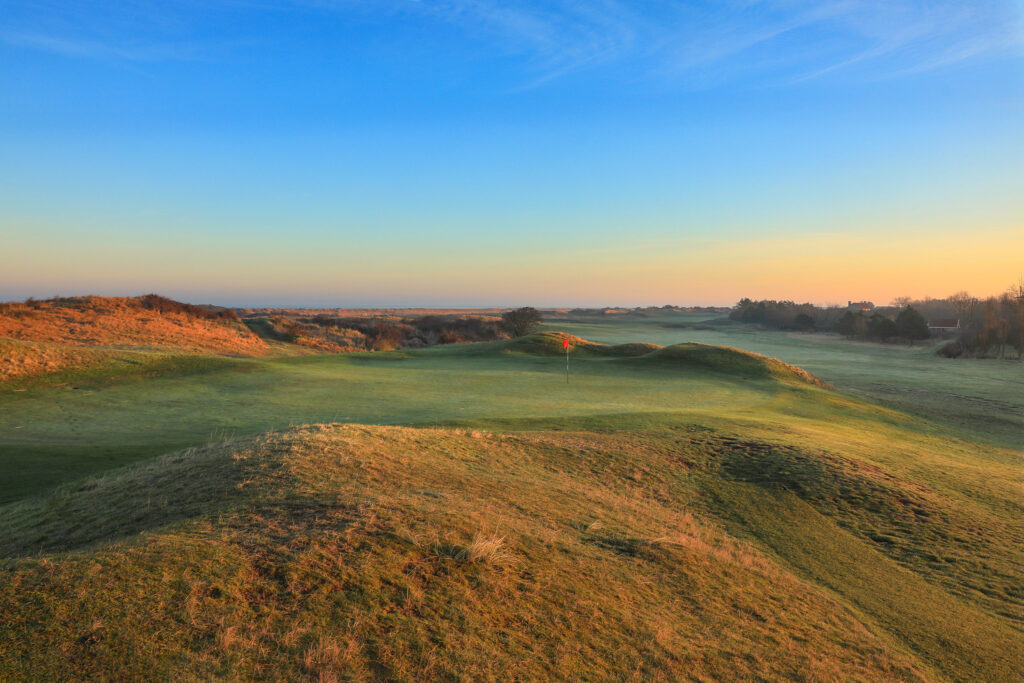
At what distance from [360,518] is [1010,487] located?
16.2m

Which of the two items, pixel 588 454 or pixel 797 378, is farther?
pixel 797 378

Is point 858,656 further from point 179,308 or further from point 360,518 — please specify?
point 179,308

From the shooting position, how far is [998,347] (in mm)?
62469

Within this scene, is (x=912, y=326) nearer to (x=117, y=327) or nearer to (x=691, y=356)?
(x=691, y=356)

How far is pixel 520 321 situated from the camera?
8056 centimetres

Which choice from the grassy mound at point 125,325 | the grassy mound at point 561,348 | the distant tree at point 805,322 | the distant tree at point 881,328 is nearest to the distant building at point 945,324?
the distant tree at point 881,328

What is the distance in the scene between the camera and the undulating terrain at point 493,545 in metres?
4.43

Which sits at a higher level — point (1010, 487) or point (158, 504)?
point (158, 504)

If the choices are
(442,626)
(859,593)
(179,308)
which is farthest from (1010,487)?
(179,308)

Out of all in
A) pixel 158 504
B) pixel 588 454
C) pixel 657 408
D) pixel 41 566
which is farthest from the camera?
pixel 657 408

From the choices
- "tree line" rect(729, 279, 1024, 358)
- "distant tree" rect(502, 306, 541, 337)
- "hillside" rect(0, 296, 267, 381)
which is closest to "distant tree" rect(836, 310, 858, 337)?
"tree line" rect(729, 279, 1024, 358)

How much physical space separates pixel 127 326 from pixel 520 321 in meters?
47.3

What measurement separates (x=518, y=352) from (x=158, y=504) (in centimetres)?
3305

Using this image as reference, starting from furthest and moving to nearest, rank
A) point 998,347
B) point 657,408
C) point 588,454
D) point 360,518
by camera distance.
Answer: point 998,347 < point 657,408 < point 588,454 < point 360,518
